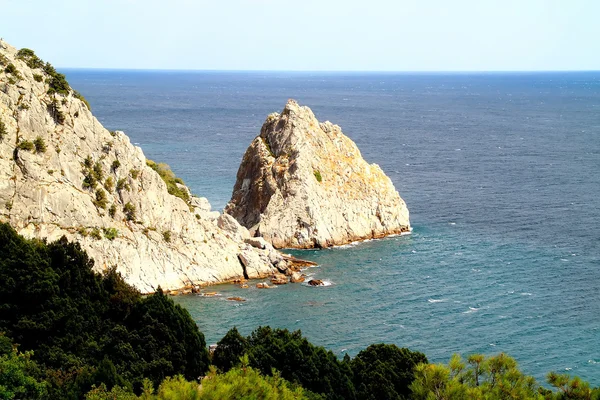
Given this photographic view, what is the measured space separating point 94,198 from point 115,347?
27.3m

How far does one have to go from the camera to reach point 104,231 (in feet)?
200

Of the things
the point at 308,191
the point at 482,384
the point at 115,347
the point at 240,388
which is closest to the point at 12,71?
the point at 308,191

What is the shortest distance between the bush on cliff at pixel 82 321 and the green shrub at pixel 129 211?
20326mm

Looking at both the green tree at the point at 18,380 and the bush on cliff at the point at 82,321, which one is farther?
the bush on cliff at the point at 82,321

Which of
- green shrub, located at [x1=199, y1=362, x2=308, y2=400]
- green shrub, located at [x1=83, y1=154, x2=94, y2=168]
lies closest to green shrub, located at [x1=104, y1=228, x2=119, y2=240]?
green shrub, located at [x1=83, y1=154, x2=94, y2=168]

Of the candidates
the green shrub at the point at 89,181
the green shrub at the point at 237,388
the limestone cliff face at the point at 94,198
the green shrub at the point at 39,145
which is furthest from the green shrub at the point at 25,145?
the green shrub at the point at 237,388

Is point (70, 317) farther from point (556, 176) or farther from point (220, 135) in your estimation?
point (220, 135)

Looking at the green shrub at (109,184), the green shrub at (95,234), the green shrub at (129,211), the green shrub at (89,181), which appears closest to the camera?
the green shrub at (95,234)

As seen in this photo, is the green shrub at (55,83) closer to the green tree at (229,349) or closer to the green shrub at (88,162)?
the green shrub at (88,162)

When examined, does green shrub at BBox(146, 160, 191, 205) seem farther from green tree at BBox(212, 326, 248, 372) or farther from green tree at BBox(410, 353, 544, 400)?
green tree at BBox(410, 353, 544, 400)

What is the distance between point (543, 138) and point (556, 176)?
4660cm

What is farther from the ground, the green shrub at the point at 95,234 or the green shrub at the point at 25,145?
the green shrub at the point at 25,145

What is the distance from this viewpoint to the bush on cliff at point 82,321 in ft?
120

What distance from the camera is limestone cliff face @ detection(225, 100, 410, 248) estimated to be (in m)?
76.9
